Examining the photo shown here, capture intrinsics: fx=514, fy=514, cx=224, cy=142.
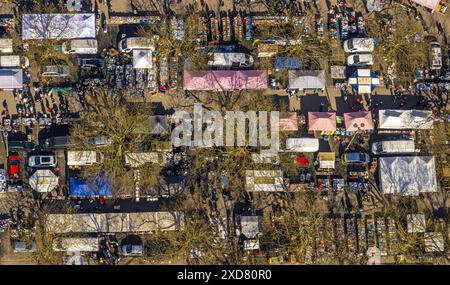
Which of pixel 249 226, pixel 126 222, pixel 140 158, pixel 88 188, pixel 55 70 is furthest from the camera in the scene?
pixel 55 70

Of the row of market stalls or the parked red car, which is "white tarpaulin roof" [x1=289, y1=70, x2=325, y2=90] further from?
the parked red car

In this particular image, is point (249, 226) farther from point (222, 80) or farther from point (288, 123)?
point (222, 80)

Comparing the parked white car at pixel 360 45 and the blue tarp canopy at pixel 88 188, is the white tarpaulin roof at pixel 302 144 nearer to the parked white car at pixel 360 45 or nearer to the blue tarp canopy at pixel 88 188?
the parked white car at pixel 360 45

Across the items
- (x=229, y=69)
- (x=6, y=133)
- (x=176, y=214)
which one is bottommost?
(x=176, y=214)

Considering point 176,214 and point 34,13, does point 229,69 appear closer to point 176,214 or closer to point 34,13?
point 176,214

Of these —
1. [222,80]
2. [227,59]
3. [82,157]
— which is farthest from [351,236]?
[82,157]
